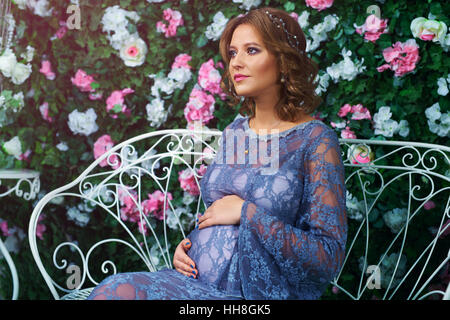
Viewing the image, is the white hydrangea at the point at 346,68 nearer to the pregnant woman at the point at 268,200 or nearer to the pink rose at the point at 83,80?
the pregnant woman at the point at 268,200

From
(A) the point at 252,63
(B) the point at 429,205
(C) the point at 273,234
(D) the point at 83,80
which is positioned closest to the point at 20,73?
(D) the point at 83,80

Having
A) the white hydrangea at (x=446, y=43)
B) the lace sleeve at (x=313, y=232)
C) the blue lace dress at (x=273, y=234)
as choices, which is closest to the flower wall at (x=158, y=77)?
the white hydrangea at (x=446, y=43)

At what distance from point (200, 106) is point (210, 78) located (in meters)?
0.18

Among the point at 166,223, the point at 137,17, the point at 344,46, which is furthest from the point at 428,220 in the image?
the point at 137,17

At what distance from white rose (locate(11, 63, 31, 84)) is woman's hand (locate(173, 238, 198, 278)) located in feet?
6.28

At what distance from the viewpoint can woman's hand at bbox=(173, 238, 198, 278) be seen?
162 cm

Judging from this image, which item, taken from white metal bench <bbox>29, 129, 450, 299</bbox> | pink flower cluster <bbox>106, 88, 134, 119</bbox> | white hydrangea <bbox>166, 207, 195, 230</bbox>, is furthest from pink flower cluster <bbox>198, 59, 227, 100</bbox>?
white hydrangea <bbox>166, 207, 195, 230</bbox>

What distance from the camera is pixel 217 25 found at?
251 cm

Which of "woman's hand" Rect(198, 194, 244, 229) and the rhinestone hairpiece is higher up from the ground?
the rhinestone hairpiece

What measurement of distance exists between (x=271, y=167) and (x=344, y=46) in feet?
3.48

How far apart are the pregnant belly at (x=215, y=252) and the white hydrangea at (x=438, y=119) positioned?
127 cm

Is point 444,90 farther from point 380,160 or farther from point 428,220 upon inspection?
point 428,220

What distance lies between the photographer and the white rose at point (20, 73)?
2.89m

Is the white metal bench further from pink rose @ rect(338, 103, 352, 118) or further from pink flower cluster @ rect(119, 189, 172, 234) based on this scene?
pink rose @ rect(338, 103, 352, 118)
